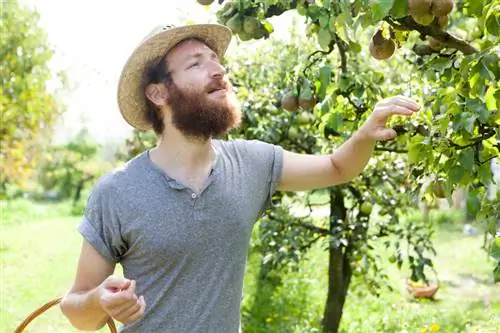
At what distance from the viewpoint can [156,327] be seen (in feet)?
5.41

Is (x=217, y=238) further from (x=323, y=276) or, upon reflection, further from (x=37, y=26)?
(x=37, y=26)

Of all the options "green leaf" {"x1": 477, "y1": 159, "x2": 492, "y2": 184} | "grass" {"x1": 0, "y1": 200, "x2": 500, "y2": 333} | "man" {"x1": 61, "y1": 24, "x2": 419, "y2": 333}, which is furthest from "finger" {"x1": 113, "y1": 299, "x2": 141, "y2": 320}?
"grass" {"x1": 0, "y1": 200, "x2": 500, "y2": 333}

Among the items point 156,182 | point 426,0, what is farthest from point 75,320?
point 426,0

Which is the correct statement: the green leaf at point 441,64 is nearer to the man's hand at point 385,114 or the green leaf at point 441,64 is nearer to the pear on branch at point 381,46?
the pear on branch at point 381,46

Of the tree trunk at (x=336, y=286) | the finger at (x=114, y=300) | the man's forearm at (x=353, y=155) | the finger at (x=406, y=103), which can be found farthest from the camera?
the tree trunk at (x=336, y=286)

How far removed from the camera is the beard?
1734 millimetres

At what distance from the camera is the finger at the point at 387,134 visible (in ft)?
5.37

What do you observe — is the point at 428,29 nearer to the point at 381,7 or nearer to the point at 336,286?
the point at 381,7

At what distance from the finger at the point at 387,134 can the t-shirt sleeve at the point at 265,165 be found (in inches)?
11.1

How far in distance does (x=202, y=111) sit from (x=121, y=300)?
525mm

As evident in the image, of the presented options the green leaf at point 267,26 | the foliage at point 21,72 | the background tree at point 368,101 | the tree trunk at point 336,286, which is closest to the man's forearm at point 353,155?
the background tree at point 368,101

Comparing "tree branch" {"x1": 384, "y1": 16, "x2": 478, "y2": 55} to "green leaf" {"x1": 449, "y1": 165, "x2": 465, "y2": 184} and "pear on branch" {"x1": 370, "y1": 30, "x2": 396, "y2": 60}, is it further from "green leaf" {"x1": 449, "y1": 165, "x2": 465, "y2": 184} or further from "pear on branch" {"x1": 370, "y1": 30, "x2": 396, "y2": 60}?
"green leaf" {"x1": 449, "y1": 165, "x2": 465, "y2": 184}

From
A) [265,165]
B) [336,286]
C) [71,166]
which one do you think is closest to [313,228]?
[336,286]

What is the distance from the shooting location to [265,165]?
1837 mm
